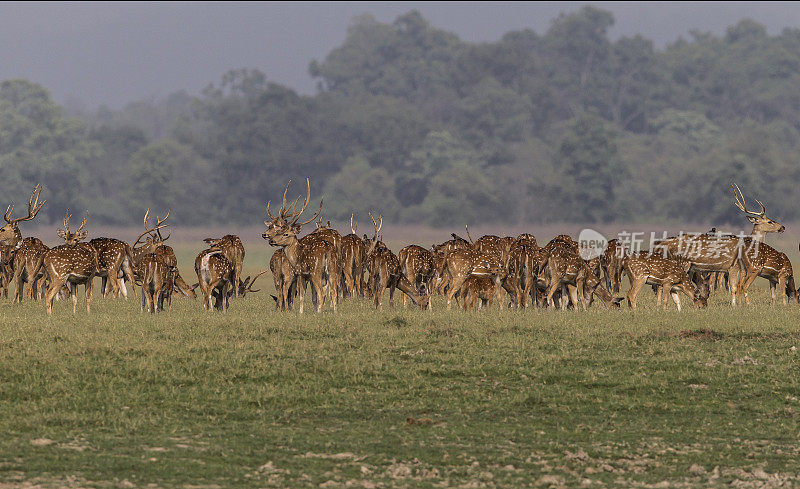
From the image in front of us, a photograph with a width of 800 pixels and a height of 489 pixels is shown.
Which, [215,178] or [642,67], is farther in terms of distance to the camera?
[642,67]

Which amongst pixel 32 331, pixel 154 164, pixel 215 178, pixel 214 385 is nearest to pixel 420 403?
pixel 214 385

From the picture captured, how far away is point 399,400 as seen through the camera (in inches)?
568

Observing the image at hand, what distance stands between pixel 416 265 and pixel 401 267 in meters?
0.34

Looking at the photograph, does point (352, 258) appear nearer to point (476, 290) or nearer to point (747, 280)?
point (476, 290)

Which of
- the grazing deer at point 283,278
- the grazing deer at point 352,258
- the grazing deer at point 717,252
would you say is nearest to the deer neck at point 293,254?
the grazing deer at point 283,278

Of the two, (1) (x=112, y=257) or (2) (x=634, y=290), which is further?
(2) (x=634, y=290)

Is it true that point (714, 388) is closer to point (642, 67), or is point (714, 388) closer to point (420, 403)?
point (420, 403)

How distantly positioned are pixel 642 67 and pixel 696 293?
314 feet

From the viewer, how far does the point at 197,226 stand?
9225 centimetres

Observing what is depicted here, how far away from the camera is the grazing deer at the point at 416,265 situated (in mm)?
24547

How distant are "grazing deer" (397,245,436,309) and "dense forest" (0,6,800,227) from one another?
5745cm

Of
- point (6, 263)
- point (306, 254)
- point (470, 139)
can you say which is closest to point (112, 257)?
point (306, 254)

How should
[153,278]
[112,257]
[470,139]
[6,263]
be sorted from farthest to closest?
[470,139] → [6,263] → [112,257] → [153,278]

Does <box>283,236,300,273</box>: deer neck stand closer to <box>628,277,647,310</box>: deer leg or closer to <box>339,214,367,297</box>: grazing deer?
<box>339,214,367,297</box>: grazing deer
